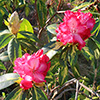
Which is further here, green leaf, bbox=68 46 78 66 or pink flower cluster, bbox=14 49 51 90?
green leaf, bbox=68 46 78 66

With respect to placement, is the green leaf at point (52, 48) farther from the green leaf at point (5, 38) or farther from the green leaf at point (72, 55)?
the green leaf at point (5, 38)

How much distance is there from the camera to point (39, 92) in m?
0.71

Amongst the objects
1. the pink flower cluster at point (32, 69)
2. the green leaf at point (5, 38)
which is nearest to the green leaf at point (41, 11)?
the green leaf at point (5, 38)

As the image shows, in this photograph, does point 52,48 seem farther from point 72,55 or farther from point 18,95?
point 18,95

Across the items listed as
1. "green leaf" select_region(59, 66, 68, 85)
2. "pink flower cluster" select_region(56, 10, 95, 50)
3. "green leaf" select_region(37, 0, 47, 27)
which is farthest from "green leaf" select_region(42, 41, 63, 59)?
"green leaf" select_region(37, 0, 47, 27)

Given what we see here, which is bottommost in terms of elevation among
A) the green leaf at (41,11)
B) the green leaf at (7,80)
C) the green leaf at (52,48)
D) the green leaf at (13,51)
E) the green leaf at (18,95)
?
the green leaf at (18,95)

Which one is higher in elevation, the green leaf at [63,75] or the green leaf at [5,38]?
the green leaf at [5,38]

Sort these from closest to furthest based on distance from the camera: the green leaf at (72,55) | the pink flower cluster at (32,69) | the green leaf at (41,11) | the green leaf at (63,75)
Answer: the pink flower cluster at (32,69)
the green leaf at (72,55)
the green leaf at (63,75)
the green leaf at (41,11)

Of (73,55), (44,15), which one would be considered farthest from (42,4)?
(73,55)

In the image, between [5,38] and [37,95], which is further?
[5,38]

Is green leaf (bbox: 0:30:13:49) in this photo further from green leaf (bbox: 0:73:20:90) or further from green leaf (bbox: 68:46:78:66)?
green leaf (bbox: 68:46:78:66)

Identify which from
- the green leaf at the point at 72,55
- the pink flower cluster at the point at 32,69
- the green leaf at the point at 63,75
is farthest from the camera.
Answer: the green leaf at the point at 63,75

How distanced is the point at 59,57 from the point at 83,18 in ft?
0.86

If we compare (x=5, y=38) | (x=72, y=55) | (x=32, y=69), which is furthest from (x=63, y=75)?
(x=5, y=38)
